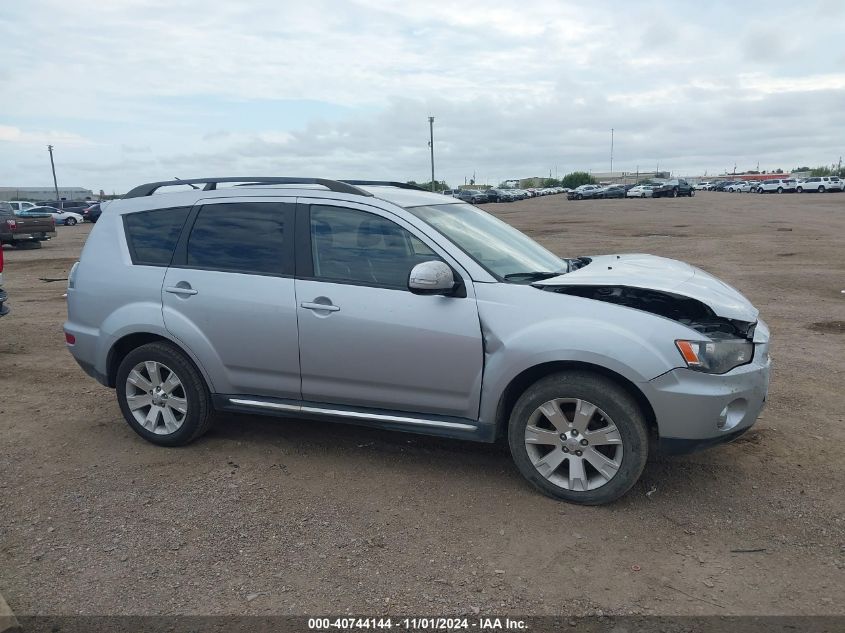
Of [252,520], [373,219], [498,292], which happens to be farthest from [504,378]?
[252,520]

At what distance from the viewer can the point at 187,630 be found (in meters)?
3.13

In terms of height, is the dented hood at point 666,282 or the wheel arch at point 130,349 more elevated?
the dented hood at point 666,282

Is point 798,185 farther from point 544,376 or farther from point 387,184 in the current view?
point 544,376

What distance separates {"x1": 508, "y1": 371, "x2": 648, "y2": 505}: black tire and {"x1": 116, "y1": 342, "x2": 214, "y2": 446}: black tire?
7.30 ft

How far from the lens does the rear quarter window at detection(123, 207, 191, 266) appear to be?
205 inches

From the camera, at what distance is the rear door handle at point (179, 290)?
16.4 ft

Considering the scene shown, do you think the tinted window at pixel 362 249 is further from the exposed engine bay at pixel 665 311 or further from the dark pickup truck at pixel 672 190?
the dark pickup truck at pixel 672 190

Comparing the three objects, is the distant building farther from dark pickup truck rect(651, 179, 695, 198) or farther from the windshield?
the windshield

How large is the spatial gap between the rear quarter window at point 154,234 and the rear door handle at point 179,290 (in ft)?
0.71

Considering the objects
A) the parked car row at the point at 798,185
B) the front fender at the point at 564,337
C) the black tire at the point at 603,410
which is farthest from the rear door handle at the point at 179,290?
the parked car row at the point at 798,185

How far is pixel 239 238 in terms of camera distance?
5.02 m

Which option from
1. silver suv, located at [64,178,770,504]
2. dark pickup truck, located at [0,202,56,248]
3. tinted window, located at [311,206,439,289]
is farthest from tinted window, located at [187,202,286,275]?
dark pickup truck, located at [0,202,56,248]

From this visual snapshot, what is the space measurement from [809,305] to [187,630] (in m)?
9.74

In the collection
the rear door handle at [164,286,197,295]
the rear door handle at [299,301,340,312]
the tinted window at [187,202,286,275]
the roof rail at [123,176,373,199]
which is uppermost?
the roof rail at [123,176,373,199]
